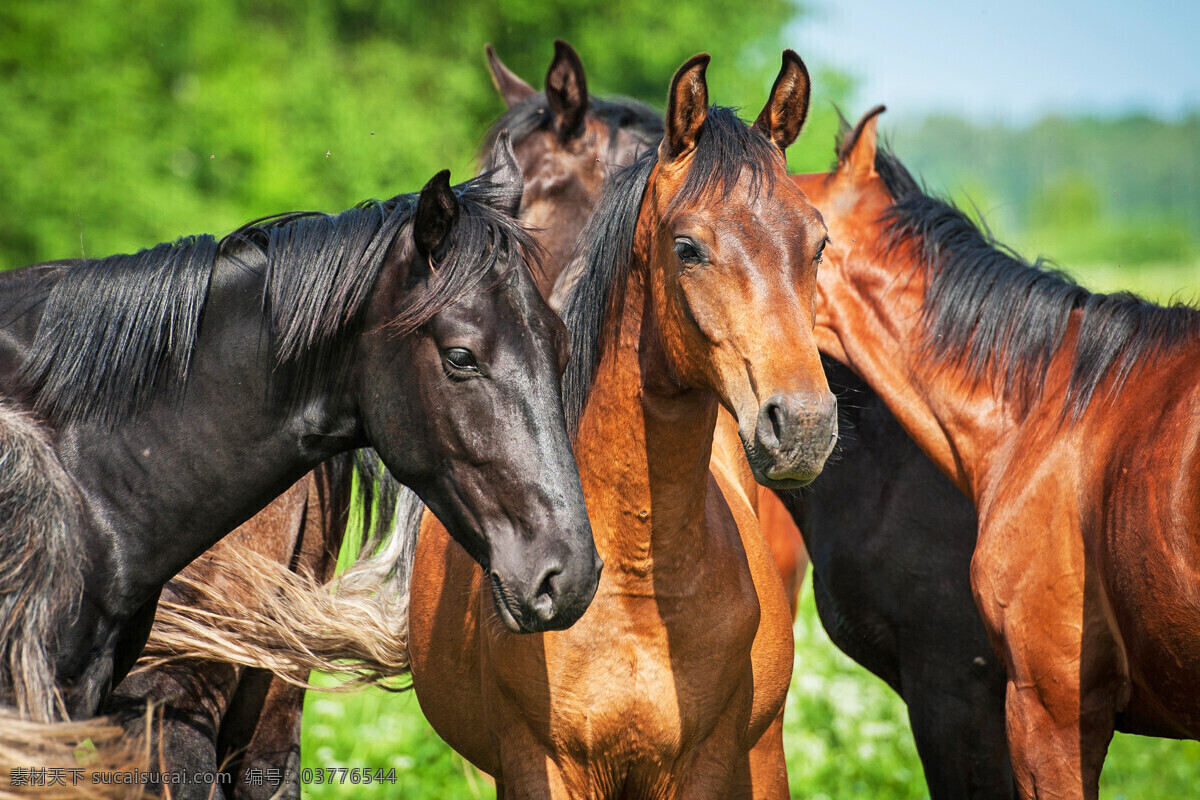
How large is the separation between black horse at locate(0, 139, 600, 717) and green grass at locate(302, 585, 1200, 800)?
246 cm

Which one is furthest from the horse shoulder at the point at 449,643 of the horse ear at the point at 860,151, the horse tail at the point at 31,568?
the horse ear at the point at 860,151

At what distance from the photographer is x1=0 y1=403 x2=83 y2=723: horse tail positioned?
2186 millimetres

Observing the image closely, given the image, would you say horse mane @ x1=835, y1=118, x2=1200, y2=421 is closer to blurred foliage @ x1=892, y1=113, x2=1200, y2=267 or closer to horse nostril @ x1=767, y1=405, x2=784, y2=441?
horse nostril @ x1=767, y1=405, x2=784, y2=441

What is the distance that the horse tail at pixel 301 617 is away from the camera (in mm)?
3066

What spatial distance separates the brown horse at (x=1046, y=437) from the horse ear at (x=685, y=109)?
149 centimetres

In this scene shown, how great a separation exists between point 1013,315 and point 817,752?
9.53 feet

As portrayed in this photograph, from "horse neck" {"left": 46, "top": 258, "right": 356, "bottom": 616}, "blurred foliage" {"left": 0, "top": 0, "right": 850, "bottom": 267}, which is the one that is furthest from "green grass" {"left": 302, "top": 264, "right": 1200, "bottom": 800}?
"blurred foliage" {"left": 0, "top": 0, "right": 850, "bottom": 267}

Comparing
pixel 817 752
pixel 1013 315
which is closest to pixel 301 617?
pixel 1013 315

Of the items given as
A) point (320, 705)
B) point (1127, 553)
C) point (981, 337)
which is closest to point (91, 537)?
point (1127, 553)

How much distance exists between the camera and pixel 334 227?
242cm

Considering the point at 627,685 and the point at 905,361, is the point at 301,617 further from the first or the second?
the point at 905,361

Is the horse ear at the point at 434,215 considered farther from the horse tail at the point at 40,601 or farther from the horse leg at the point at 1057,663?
the horse leg at the point at 1057,663

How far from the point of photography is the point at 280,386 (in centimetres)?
239

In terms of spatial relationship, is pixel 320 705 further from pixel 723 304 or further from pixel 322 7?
pixel 322 7
